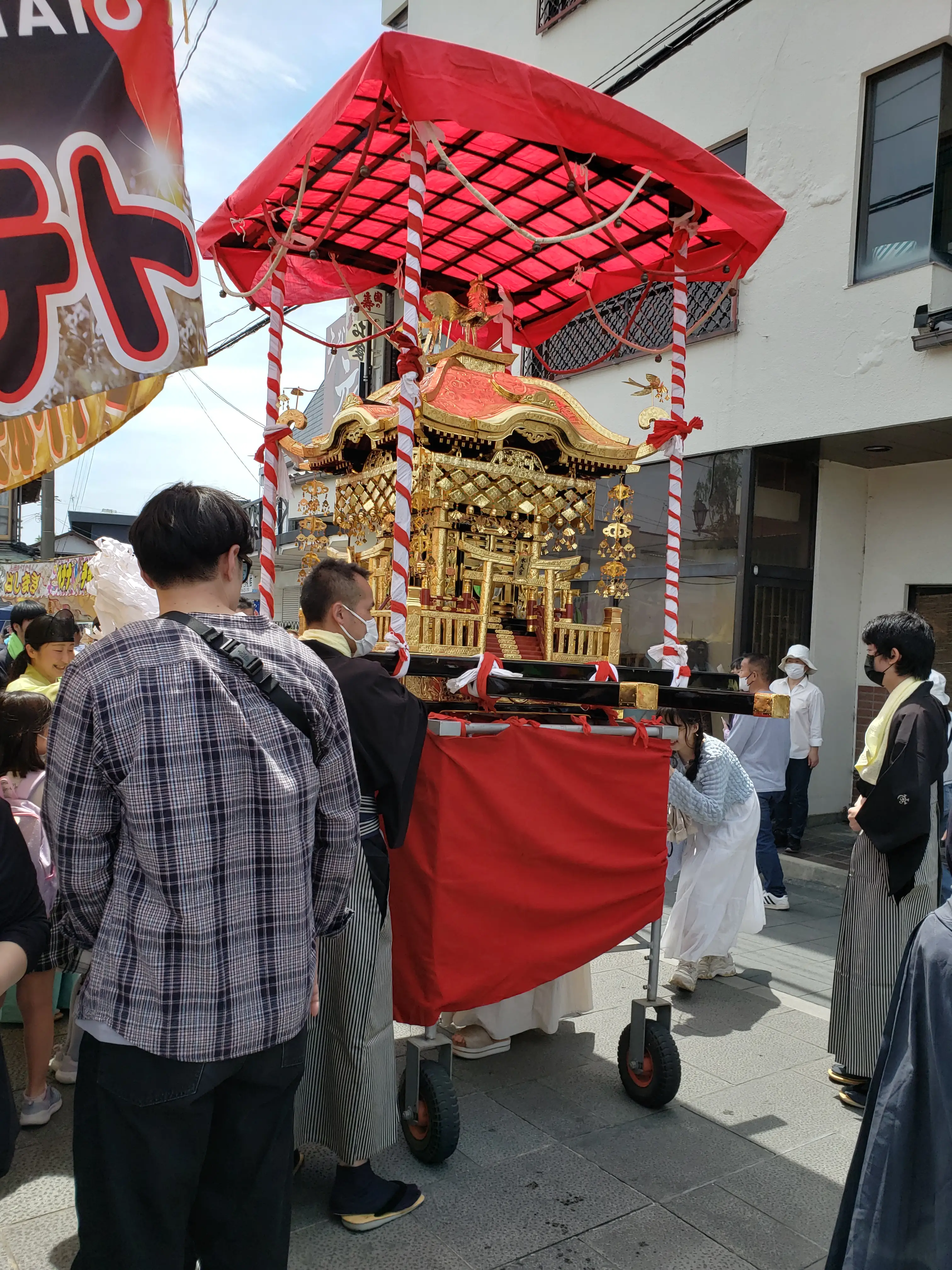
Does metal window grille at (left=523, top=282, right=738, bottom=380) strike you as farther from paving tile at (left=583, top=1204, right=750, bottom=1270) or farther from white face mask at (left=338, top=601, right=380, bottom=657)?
paving tile at (left=583, top=1204, right=750, bottom=1270)

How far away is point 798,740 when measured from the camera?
7418mm

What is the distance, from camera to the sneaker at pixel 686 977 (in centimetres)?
445

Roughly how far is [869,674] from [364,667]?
2.30m

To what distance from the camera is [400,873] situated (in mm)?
2924

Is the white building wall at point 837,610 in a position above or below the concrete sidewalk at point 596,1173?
above

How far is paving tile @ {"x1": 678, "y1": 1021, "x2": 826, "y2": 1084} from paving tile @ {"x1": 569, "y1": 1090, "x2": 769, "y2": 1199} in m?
0.49

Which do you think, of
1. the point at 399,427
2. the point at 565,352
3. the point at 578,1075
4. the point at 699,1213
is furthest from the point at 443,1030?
the point at 565,352

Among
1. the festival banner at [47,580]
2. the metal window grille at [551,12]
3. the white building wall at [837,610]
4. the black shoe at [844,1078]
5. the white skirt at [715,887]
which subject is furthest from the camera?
the festival banner at [47,580]

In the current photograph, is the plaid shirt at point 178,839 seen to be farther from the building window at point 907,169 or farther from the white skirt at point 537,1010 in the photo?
the building window at point 907,169

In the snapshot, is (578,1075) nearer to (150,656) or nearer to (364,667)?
(364,667)

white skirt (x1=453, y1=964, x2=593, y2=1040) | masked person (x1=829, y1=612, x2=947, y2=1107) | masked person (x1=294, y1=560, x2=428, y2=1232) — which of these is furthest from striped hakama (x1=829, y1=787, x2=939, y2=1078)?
masked person (x1=294, y1=560, x2=428, y2=1232)

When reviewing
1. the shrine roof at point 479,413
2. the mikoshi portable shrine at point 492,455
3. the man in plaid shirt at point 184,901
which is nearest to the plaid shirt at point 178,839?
the man in plaid shirt at point 184,901

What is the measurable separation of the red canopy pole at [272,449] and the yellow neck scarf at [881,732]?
249 cm

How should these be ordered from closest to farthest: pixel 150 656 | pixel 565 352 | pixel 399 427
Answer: pixel 150 656
pixel 399 427
pixel 565 352
